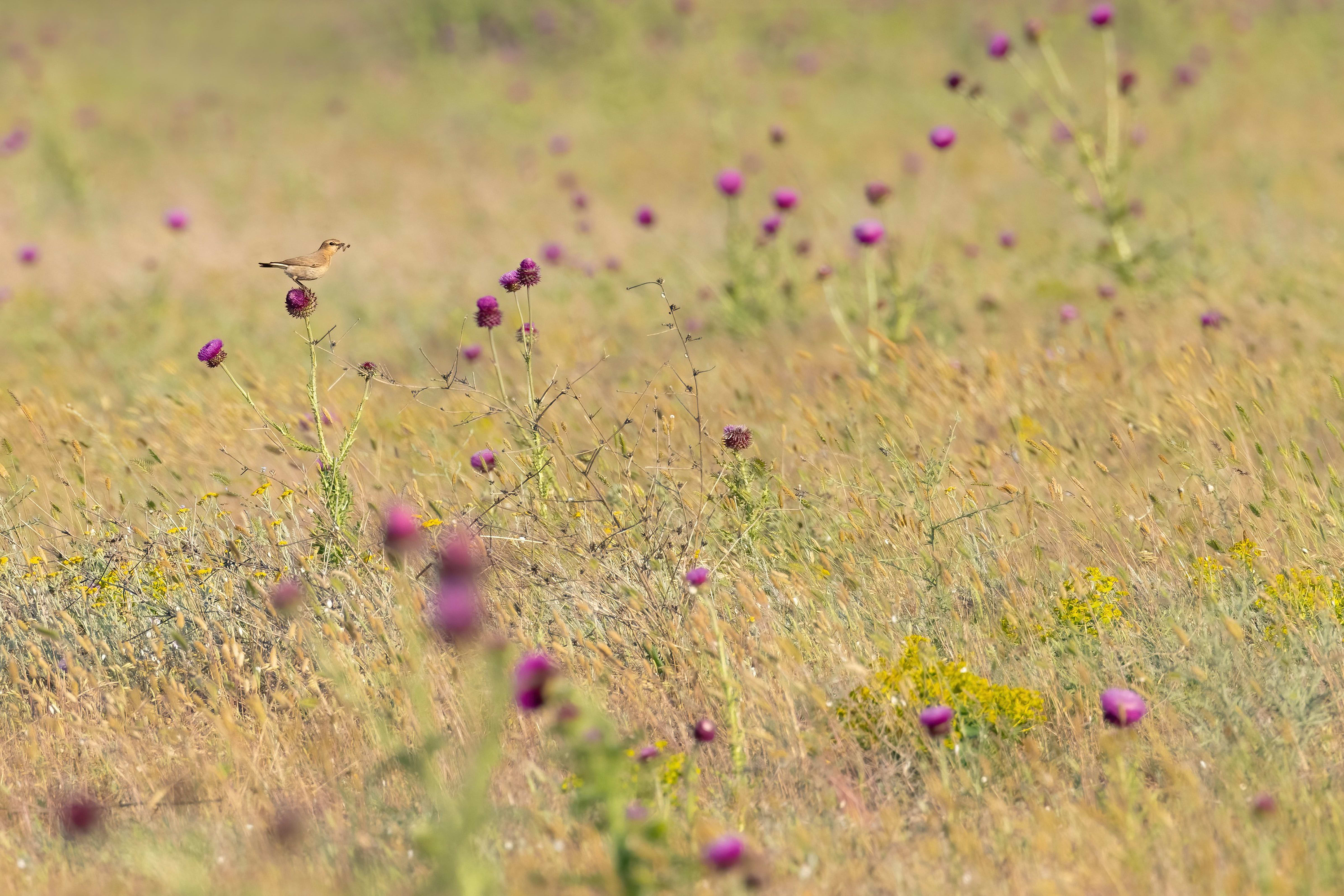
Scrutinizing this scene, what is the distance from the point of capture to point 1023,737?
218cm

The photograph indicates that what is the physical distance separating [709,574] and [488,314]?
1.00 m

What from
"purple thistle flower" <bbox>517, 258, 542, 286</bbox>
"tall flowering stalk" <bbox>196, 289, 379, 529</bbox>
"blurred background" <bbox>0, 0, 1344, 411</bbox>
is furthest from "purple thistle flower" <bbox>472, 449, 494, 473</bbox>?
"blurred background" <bbox>0, 0, 1344, 411</bbox>

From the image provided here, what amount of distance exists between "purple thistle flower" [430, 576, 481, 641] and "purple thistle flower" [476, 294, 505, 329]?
63.4 inches

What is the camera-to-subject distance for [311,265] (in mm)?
3432

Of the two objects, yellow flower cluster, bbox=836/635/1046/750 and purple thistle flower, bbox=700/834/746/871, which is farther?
yellow flower cluster, bbox=836/635/1046/750

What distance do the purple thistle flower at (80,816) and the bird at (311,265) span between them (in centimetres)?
163

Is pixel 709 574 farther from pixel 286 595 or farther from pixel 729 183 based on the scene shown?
pixel 729 183

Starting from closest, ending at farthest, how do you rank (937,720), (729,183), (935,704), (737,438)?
(937,720)
(935,704)
(737,438)
(729,183)

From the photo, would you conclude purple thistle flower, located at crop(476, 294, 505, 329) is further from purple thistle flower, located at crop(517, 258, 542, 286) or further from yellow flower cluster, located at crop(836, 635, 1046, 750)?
yellow flower cluster, located at crop(836, 635, 1046, 750)

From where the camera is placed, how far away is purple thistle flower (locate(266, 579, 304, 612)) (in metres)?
1.89

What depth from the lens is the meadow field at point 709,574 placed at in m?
1.86

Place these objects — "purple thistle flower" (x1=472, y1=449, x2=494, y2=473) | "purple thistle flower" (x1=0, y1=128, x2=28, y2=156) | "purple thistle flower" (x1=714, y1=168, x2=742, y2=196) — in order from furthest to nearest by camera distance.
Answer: "purple thistle flower" (x1=0, y1=128, x2=28, y2=156) → "purple thistle flower" (x1=714, y1=168, x2=742, y2=196) → "purple thistle flower" (x1=472, y1=449, x2=494, y2=473)

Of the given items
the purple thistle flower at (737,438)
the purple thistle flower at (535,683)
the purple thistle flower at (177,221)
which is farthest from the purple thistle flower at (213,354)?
the purple thistle flower at (177,221)

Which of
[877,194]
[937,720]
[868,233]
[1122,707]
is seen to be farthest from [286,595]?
[877,194]
